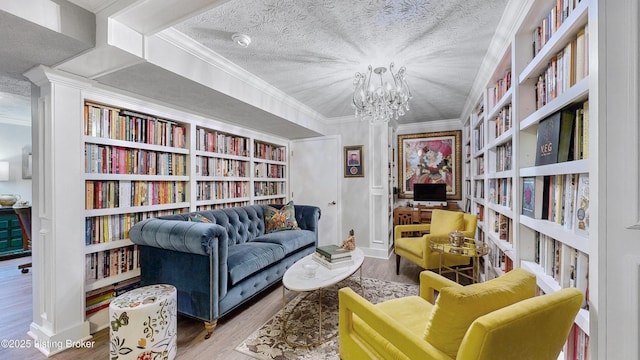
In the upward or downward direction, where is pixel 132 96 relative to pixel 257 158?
upward

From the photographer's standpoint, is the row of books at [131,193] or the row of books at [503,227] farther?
the row of books at [131,193]

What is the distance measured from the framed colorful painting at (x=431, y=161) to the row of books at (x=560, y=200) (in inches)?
123

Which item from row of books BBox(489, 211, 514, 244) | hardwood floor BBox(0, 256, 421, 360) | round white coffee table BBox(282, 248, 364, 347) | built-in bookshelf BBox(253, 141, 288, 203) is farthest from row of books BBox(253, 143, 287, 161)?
row of books BBox(489, 211, 514, 244)

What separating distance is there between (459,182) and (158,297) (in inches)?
181

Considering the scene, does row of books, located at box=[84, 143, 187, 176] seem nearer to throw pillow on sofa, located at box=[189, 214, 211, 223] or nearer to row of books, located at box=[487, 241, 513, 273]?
throw pillow on sofa, located at box=[189, 214, 211, 223]

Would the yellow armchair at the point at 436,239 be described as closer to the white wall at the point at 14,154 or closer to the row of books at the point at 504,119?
the row of books at the point at 504,119

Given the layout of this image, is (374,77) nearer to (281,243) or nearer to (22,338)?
(281,243)

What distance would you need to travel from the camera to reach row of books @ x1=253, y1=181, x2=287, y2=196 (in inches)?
164

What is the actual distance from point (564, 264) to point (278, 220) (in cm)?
295

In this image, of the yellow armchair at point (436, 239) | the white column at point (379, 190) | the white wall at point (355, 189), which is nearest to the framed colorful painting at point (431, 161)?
the white column at point (379, 190)

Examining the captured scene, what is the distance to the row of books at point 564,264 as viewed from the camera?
108 centimetres

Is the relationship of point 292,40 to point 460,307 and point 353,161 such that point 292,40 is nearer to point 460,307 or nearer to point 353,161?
point 460,307

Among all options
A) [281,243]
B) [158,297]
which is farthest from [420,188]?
[158,297]

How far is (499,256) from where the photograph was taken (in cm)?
226
